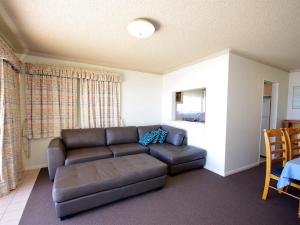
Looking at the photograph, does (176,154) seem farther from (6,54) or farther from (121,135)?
(6,54)

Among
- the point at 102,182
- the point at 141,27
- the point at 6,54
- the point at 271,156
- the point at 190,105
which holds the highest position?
the point at 141,27

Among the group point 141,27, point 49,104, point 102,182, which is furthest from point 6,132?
point 141,27

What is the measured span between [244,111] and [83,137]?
3317 millimetres

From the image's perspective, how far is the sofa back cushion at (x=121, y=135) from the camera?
3.32 meters

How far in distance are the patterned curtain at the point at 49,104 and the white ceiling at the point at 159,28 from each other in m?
0.53

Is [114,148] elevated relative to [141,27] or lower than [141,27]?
lower

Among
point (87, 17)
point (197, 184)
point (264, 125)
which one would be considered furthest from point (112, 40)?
point (264, 125)

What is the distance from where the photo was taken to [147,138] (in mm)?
3459

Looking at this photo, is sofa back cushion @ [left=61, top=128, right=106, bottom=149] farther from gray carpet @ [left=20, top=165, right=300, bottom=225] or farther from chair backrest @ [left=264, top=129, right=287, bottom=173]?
chair backrest @ [left=264, top=129, right=287, bottom=173]

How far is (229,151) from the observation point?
2754 mm

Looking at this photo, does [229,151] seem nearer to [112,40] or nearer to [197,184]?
[197,184]

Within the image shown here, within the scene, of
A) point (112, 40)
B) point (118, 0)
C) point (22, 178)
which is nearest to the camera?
point (118, 0)

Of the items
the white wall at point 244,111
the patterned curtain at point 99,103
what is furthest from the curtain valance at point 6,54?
the white wall at point 244,111

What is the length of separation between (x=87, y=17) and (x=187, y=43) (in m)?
1.48
